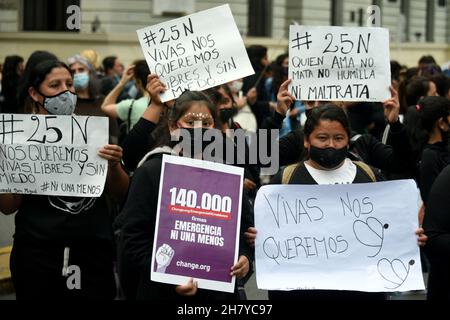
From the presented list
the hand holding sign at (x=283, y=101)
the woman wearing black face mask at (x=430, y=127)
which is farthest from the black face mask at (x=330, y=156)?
the woman wearing black face mask at (x=430, y=127)

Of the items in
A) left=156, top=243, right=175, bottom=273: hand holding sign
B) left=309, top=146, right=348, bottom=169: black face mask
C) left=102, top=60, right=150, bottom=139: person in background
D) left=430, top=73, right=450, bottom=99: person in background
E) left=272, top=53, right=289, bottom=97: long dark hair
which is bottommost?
left=156, top=243, right=175, bottom=273: hand holding sign

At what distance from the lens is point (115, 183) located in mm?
5480

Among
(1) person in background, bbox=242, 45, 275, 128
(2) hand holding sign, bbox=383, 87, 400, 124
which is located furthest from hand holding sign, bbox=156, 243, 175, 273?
(1) person in background, bbox=242, 45, 275, 128

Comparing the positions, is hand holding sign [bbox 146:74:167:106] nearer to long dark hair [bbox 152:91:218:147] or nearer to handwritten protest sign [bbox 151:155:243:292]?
long dark hair [bbox 152:91:218:147]

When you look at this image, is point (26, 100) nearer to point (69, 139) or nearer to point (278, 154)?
point (69, 139)

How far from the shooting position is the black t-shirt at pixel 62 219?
17.4 feet

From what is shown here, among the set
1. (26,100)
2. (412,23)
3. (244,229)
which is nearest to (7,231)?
(26,100)

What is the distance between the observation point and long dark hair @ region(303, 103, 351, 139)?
528 centimetres

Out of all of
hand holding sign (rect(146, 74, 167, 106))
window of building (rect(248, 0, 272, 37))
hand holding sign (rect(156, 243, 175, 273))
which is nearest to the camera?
hand holding sign (rect(156, 243, 175, 273))

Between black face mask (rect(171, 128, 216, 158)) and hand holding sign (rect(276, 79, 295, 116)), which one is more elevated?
hand holding sign (rect(276, 79, 295, 116))

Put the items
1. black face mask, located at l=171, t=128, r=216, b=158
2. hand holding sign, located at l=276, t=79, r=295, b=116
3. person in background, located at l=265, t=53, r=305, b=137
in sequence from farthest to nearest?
person in background, located at l=265, t=53, r=305, b=137, hand holding sign, located at l=276, t=79, r=295, b=116, black face mask, located at l=171, t=128, r=216, b=158

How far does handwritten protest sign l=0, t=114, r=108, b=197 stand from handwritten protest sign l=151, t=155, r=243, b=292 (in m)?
0.70

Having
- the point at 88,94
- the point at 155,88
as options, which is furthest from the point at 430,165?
the point at 88,94

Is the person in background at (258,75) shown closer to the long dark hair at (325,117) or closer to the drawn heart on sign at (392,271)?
the long dark hair at (325,117)
